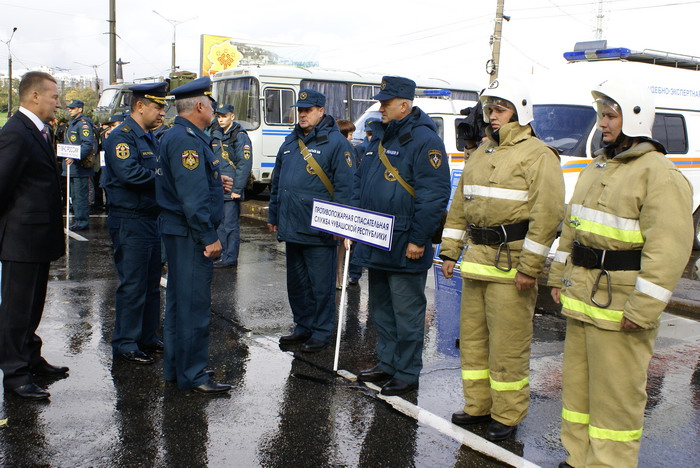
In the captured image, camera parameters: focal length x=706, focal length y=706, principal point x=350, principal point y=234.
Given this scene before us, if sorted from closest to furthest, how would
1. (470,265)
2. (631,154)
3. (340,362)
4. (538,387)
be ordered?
(631,154), (470,265), (538,387), (340,362)

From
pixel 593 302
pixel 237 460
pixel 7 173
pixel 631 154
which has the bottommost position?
pixel 237 460

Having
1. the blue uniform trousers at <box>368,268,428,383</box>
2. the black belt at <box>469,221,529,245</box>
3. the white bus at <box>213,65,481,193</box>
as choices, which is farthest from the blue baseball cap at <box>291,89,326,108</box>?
the white bus at <box>213,65,481,193</box>

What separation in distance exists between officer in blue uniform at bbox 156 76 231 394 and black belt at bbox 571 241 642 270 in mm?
2427

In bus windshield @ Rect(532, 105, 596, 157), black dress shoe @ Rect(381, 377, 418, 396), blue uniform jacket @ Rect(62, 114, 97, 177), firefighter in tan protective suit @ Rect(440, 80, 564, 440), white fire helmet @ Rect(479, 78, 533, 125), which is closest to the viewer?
firefighter in tan protective suit @ Rect(440, 80, 564, 440)

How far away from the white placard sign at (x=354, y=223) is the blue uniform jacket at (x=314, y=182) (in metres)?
0.36

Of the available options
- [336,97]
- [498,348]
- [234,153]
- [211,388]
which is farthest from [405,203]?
[336,97]

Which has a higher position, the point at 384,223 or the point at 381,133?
the point at 381,133

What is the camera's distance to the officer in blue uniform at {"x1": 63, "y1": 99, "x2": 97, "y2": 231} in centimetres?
1235

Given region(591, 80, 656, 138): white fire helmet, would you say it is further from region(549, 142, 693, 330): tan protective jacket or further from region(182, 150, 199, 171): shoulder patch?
region(182, 150, 199, 171): shoulder patch

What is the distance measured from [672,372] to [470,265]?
2.60 meters

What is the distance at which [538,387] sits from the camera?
5.44 metres

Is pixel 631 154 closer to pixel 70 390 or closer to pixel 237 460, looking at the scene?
pixel 237 460

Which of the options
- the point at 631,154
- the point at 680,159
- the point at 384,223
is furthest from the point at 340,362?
the point at 680,159

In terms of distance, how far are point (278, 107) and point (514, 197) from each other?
49.3 ft
